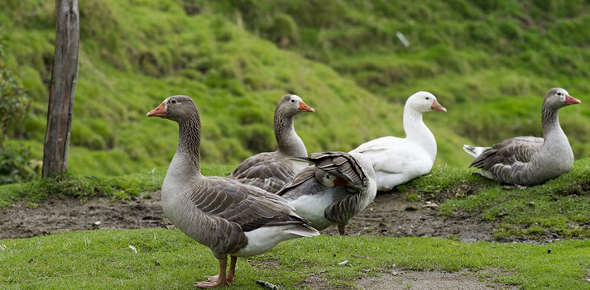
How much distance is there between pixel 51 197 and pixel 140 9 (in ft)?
41.8

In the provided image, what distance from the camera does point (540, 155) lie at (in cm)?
1198

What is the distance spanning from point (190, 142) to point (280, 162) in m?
3.09

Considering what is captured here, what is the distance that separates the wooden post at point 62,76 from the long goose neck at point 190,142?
17.1 feet

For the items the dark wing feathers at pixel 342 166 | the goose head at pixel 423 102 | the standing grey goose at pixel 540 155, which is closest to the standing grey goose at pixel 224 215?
the dark wing feathers at pixel 342 166

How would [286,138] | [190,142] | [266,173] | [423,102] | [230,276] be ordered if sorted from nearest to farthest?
[230,276] < [190,142] < [266,173] < [286,138] < [423,102]

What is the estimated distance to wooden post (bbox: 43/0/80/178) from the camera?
41.8 ft

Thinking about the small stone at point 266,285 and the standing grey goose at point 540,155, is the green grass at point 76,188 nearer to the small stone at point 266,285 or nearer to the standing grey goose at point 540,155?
the small stone at point 266,285

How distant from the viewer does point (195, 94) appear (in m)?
21.1

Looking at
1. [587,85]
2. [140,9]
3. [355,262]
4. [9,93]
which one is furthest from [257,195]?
[587,85]

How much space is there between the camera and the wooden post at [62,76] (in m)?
12.8

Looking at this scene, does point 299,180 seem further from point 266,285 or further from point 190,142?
point 266,285

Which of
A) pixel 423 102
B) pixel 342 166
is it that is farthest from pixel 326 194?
pixel 423 102

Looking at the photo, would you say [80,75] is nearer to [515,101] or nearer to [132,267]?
[132,267]

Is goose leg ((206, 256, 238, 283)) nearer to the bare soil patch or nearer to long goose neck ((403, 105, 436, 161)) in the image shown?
the bare soil patch
